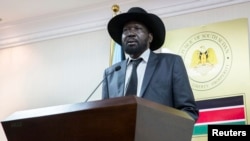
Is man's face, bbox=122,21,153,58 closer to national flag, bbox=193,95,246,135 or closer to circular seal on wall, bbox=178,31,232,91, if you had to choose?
national flag, bbox=193,95,246,135

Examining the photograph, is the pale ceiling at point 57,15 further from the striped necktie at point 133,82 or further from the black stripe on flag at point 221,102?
the striped necktie at point 133,82

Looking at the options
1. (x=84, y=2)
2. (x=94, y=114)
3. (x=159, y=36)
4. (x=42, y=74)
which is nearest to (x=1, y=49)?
(x=42, y=74)

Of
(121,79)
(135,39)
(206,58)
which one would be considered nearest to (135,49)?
(135,39)

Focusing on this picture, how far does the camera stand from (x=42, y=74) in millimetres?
4602

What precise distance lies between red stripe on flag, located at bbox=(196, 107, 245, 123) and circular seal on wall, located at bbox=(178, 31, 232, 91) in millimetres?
225

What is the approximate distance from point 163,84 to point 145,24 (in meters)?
0.35

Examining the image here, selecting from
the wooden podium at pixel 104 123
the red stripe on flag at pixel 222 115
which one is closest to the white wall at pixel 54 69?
the red stripe on flag at pixel 222 115

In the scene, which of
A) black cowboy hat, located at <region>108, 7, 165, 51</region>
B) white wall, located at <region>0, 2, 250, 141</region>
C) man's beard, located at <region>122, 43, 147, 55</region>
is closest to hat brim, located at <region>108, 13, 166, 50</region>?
black cowboy hat, located at <region>108, 7, 165, 51</region>

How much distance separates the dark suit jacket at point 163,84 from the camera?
168cm

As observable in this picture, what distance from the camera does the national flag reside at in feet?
10.9

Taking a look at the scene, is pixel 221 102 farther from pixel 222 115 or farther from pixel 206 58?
pixel 206 58

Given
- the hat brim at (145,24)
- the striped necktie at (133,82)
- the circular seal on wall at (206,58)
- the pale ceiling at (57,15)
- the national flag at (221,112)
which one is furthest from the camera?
the pale ceiling at (57,15)

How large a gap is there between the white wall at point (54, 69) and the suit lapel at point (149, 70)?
7.08 ft

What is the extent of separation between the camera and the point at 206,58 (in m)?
3.67
